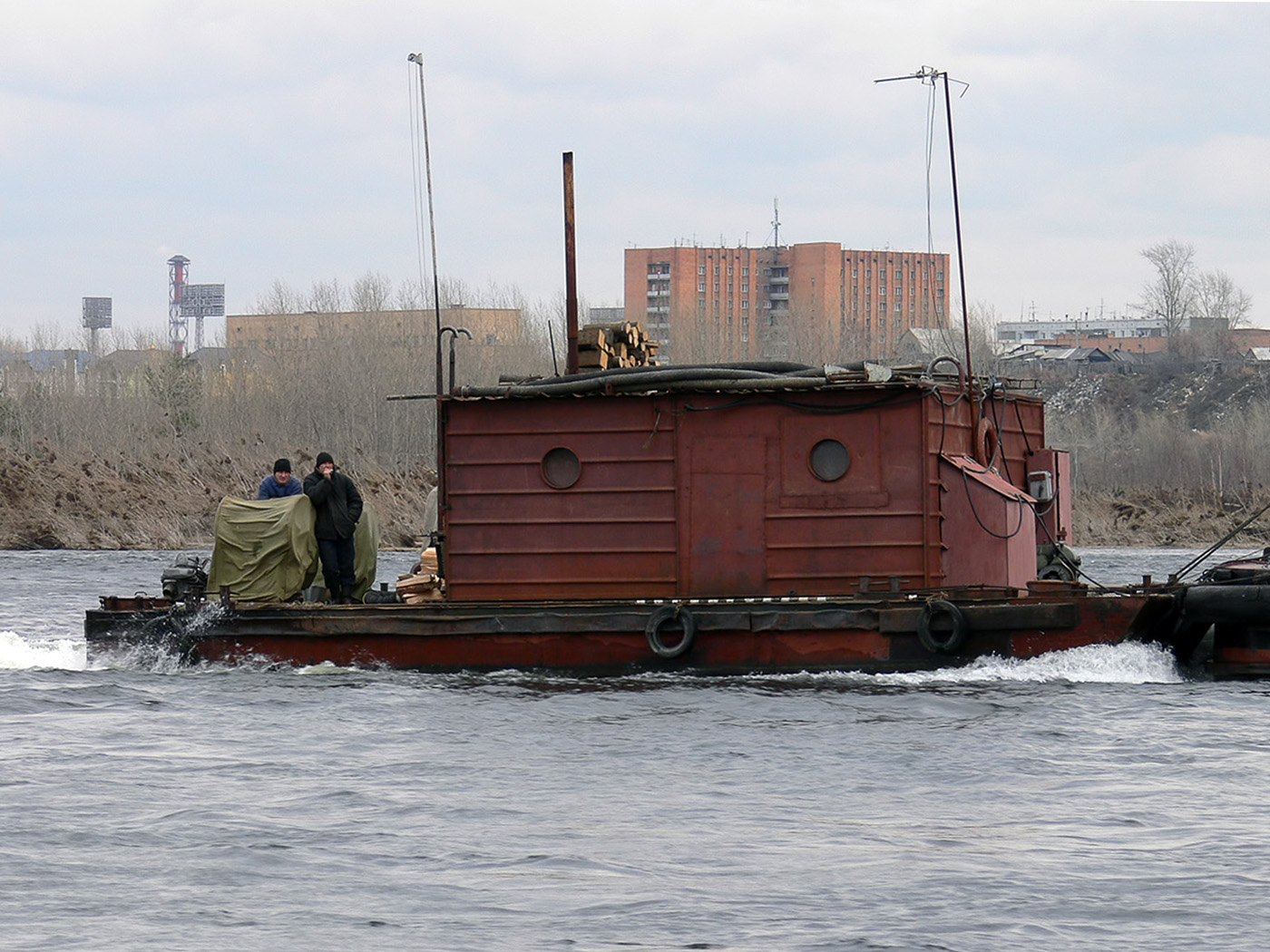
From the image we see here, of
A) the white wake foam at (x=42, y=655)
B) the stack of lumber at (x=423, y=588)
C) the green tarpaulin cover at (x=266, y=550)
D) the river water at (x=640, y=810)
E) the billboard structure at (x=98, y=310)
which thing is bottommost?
the river water at (x=640, y=810)

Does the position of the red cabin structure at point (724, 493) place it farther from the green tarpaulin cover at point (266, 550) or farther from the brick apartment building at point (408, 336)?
the brick apartment building at point (408, 336)

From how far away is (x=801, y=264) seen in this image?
122688 mm

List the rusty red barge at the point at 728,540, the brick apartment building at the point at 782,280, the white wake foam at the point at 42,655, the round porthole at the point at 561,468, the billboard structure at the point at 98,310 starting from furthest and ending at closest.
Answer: the billboard structure at the point at 98,310 < the brick apartment building at the point at 782,280 < the white wake foam at the point at 42,655 < the round porthole at the point at 561,468 < the rusty red barge at the point at 728,540

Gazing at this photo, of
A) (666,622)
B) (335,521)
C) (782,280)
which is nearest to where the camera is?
(666,622)

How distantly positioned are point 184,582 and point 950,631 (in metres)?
7.62

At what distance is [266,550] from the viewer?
1828cm

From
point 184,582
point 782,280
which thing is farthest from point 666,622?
point 782,280

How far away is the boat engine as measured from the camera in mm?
18516

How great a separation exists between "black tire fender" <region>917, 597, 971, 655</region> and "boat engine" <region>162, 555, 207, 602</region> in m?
7.21

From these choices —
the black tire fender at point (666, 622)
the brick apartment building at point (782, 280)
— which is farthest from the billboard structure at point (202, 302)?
the black tire fender at point (666, 622)

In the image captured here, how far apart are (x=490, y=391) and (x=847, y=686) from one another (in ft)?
14.0

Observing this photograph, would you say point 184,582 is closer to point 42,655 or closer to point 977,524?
point 42,655

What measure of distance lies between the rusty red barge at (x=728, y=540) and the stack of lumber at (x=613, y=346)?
1273mm

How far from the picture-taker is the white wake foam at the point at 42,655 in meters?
20.2
